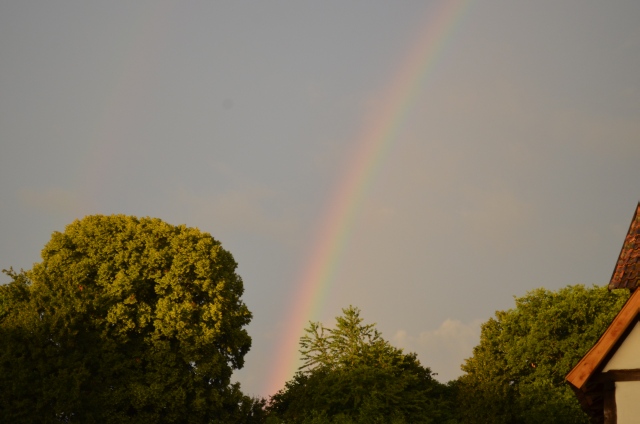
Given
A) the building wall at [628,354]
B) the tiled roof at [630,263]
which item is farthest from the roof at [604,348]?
the tiled roof at [630,263]

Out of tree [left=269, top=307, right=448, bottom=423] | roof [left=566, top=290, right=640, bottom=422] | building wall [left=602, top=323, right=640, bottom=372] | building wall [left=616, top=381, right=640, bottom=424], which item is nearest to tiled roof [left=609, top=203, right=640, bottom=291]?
roof [left=566, top=290, right=640, bottom=422]

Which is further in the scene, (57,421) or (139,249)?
(139,249)

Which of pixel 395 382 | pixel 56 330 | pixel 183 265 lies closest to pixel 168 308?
pixel 183 265

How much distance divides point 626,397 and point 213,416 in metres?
42.3

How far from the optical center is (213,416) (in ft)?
175

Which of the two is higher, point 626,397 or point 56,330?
point 56,330

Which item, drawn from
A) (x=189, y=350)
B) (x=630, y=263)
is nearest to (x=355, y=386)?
(x=189, y=350)

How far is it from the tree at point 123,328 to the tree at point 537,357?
65.5ft

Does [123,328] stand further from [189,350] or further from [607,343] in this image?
[607,343]

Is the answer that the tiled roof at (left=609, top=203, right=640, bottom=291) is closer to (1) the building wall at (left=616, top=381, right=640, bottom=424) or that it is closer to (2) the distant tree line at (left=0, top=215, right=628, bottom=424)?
(1) the building wall at (left=616, top=381, right=640, bottom=424)

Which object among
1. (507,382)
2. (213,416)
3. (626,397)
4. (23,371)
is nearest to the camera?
(626,397)

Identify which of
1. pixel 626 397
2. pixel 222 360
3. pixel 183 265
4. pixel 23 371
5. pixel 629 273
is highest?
pixel 183 265

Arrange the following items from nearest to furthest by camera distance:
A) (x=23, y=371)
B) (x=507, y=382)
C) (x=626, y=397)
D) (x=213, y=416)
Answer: (x=626, y=397), (x=23, y=371), (x=213, y=416), (x=507, y=382)

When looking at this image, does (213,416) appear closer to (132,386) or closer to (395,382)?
(132,386)
